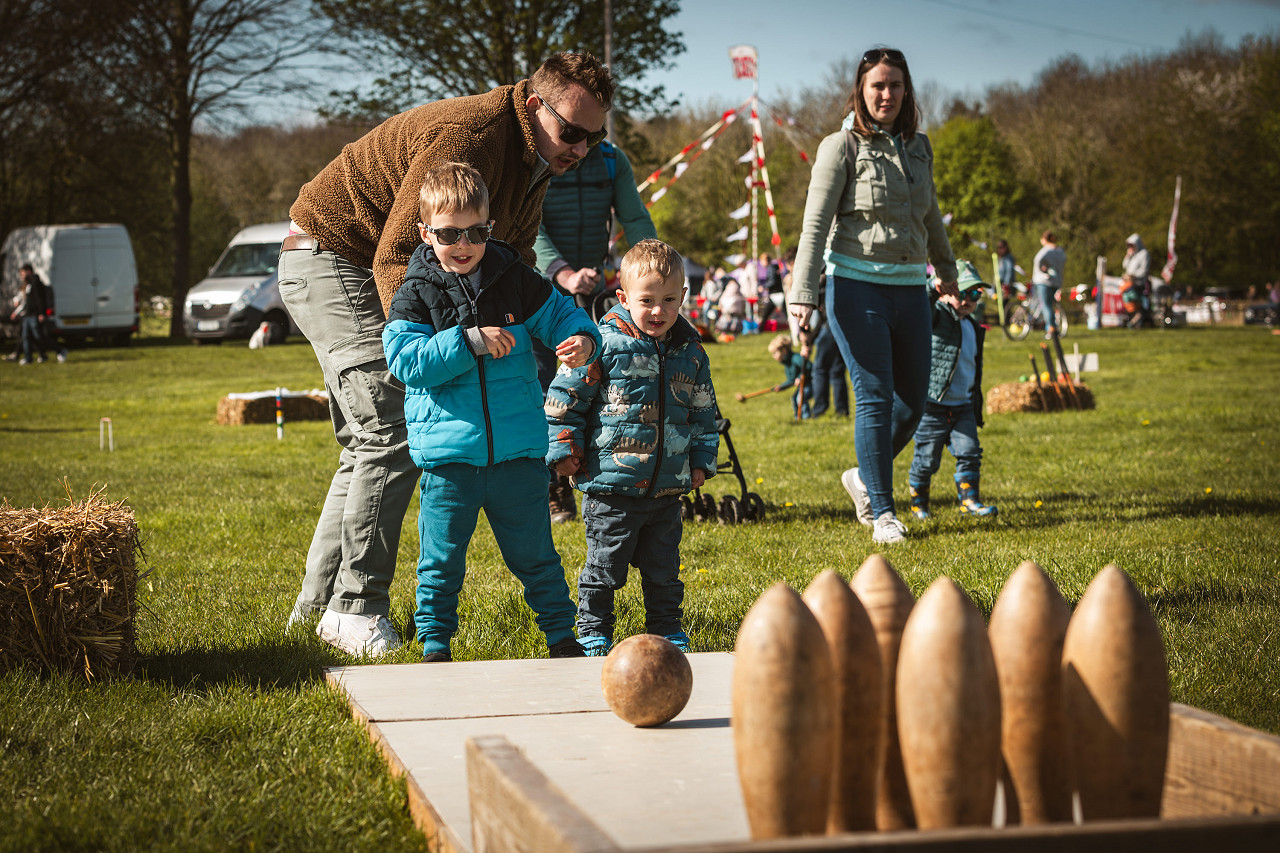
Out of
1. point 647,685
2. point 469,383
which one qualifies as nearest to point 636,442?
point 469,383

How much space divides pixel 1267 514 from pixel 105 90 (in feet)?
113

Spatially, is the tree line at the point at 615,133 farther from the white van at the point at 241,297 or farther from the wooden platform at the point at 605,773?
the wooden platform at the point at 605,773

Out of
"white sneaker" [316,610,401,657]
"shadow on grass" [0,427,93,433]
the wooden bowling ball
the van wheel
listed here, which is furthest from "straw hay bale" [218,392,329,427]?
the van wheel

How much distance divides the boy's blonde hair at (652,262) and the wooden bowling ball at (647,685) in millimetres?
1695

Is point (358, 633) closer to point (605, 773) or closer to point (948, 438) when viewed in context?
point (605, 773)

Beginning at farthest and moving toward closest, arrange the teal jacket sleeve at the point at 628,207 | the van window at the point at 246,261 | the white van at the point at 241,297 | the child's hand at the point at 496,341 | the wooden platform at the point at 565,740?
the van window at the point at 246,261, the white van at the point at 241,297, the teal jacket sleeve at the point at 628,207, the child's hand at the point at 496,341, the wooden platform at the point at 565,740

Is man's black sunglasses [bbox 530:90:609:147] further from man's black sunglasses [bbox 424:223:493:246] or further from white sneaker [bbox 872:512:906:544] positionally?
white sneaker [bbox 872:512:906:544]

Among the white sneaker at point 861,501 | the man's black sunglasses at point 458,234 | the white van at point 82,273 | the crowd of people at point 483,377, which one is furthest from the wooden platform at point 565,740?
the white van at point 82,273

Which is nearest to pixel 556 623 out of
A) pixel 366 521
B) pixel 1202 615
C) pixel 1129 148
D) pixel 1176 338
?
pixel 366 521

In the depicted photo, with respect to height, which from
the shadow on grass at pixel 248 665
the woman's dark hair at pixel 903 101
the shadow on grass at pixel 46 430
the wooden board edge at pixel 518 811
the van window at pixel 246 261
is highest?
the van window at pixel 246 261

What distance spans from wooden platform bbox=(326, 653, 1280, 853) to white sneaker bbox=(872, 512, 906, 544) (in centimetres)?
274

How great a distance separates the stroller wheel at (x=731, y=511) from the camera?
7191mm

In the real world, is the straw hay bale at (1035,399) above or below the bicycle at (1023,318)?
below

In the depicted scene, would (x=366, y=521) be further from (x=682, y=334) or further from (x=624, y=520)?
(x=682, y=334)
